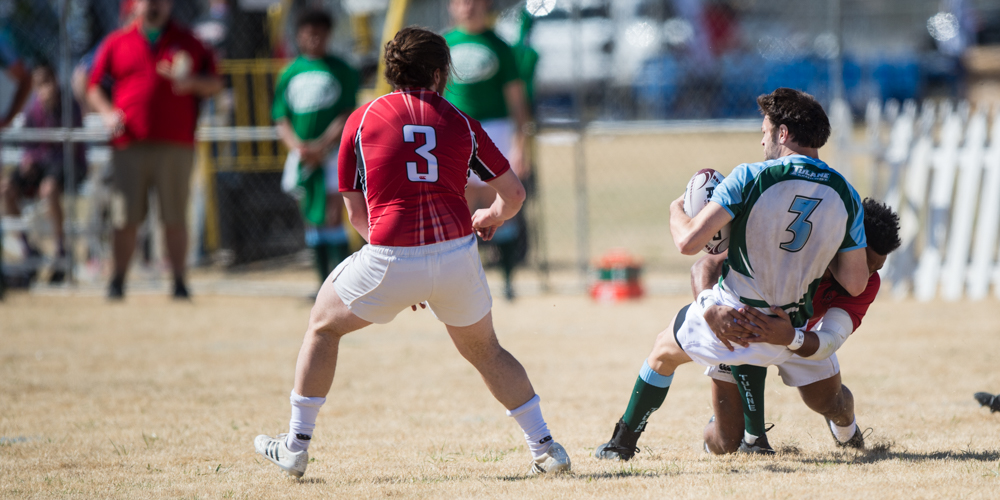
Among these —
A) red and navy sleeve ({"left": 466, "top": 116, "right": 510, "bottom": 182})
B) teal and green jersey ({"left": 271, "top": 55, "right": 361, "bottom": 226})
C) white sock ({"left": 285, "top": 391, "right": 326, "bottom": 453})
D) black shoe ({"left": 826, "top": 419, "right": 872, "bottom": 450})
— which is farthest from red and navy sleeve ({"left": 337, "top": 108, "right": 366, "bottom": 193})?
teal and green jersey ({"left": 271, "top": 55, "right": 361, "bottom": 226})

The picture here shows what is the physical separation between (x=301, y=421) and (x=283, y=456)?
16 centimetres

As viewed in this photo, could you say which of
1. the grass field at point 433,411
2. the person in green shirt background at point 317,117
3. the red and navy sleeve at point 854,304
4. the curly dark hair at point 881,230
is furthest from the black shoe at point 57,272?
the curly dark hair at point 881,230

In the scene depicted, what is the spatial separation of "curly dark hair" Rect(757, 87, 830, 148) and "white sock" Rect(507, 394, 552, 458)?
1.35 metres

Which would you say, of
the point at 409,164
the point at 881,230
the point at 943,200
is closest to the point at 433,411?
the point at 409,164

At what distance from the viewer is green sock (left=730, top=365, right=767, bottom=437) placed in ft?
12.0

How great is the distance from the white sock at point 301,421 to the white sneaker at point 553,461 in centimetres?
84

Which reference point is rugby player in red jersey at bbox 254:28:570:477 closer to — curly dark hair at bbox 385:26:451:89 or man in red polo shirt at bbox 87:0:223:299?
curly dark hair at bbox 385:26:451:89

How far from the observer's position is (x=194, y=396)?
Answer: 5445mm

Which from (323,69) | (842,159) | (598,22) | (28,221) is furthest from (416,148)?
(598,22)

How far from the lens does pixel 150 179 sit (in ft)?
28.5

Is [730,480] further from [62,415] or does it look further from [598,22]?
[598,22]

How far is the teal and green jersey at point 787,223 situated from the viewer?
3328mm

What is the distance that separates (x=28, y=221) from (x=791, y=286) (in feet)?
27.9

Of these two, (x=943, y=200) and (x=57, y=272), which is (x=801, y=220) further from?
(x=57, y=272)
